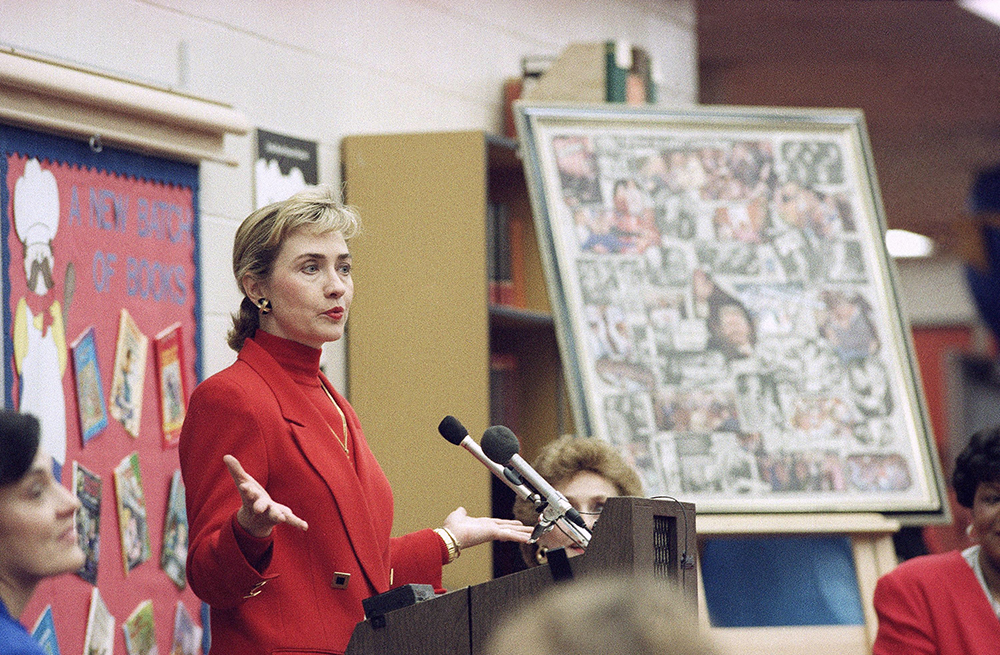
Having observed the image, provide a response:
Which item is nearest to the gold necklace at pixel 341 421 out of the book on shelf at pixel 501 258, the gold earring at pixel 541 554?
the gold earring at pixel 541 554

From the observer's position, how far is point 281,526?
1.89 m

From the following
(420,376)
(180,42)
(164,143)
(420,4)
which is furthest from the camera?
(420,4)

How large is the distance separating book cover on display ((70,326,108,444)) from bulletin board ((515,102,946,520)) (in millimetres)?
1094

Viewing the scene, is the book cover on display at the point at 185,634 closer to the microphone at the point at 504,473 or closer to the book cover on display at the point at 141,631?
the book cover on display at the point at 141,631

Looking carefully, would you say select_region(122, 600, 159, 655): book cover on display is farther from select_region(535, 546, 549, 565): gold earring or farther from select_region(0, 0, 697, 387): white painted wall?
select_region(535, 546, 549, 565): gold earring

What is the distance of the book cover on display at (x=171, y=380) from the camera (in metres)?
2.79

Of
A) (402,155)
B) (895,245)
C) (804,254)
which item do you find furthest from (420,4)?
(895,245)

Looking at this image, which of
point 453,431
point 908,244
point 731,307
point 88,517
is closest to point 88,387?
point 88,517

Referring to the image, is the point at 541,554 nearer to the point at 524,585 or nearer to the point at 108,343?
the point at 524,585

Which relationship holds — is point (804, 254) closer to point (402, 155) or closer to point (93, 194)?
point (402, 155)

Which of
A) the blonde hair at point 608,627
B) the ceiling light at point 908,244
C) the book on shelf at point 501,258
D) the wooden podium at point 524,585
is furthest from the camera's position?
the ceiling light at point 908,244

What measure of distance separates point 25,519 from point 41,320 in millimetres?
1100

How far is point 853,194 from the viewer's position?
140 inches

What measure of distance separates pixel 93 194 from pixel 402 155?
1028 mm
